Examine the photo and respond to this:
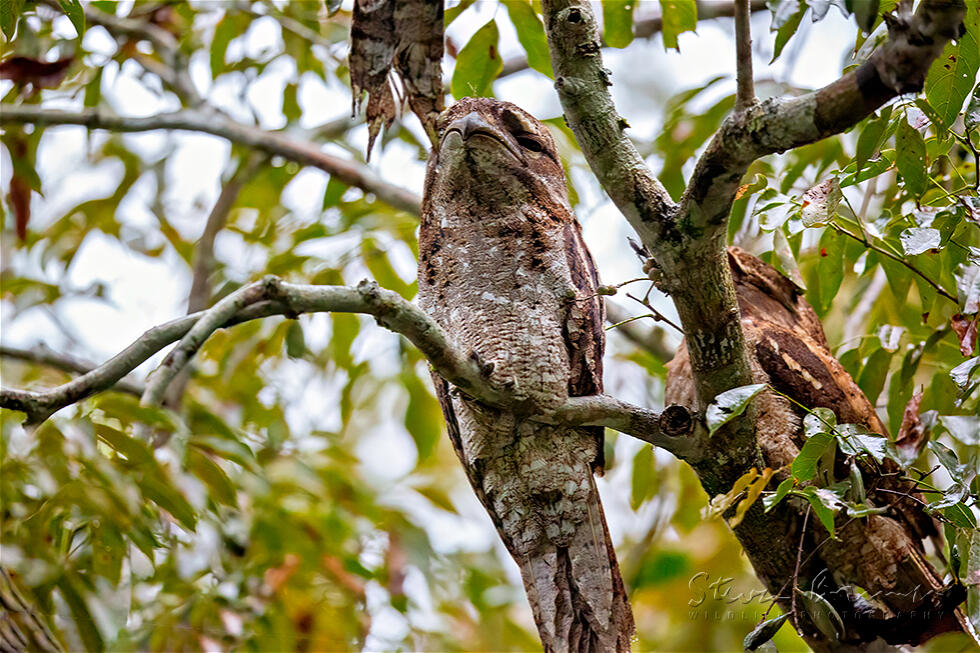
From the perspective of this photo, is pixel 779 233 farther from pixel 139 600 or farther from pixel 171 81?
pixel 171 81

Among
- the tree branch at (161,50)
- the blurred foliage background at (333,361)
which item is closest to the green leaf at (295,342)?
the blurred foliage background at (333,361)

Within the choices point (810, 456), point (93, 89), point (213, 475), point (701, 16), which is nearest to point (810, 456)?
point (810, 456)

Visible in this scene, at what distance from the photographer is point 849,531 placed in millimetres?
1999

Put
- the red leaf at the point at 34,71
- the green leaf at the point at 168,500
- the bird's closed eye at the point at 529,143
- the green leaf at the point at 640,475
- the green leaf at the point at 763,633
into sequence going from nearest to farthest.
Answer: the green leaf at the point at 763,633 < the bird's closed eye at the point at 529,143 < the green leaf at the point at 168,500 < the green leaf at the point at 640,475 < the red leaf at the point at 34,71

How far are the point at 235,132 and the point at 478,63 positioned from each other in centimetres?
192

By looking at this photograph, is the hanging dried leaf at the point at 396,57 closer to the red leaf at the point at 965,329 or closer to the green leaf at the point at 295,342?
the green leaf at the point at 295,342

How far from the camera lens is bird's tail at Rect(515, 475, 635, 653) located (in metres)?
1.92

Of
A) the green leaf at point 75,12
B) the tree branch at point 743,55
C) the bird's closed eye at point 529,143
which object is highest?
the bird's closed eye at point 529,143

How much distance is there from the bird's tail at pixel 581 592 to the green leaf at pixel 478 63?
3.76 ft

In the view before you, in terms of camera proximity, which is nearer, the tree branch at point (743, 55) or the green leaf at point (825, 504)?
the tree branch at point (743, 55)

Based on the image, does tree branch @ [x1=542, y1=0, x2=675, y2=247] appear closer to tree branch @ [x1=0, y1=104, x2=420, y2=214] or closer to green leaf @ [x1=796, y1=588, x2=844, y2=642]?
green leaf @ [x1=796, y1=588, x2=844, y2=642]

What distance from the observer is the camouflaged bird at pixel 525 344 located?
1.92 m

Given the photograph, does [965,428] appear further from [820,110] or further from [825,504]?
[820,110]

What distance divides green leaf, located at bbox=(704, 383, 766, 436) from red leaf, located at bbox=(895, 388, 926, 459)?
57 centimetres
